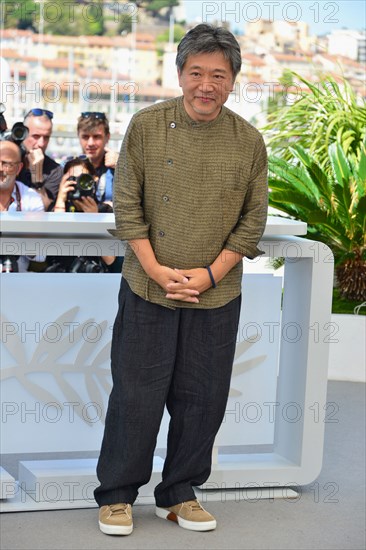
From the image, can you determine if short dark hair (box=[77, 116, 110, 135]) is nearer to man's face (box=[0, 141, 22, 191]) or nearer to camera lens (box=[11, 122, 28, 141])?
camera lens (box=[11, 122, 28, 141])

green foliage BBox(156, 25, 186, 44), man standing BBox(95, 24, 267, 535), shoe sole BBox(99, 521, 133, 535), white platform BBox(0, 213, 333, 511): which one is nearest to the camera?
man standing BBox(95, 24, 267, 535)

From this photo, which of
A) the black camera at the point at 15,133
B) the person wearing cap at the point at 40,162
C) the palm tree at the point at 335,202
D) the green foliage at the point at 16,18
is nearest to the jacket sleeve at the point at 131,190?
the person wearing cap at the point at 40,162

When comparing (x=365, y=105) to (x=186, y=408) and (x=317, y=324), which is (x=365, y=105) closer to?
(x=317, y=324)

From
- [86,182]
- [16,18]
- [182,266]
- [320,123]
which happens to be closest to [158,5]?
[16,18]

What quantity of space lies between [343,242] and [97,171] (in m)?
1.64

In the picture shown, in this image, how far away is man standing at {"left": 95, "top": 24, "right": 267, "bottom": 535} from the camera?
323 cm

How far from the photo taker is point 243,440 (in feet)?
12.8

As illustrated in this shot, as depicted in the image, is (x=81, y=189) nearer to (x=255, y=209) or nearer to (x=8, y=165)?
(x=8, y=165)

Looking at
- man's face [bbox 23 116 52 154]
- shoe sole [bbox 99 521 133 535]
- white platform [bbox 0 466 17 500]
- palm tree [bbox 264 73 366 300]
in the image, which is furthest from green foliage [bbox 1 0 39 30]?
shoe sole [bbox 99 521 133 535]

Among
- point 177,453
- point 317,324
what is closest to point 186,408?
point 177,453

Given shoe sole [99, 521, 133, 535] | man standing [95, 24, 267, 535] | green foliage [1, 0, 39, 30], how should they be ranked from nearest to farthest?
man standing [95, 24, 267, 535] → shoe sole [99, 521, 133, 535] → green foliage [1, 0, 39, 30]

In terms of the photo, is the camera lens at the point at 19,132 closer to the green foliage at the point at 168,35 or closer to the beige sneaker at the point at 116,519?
the beige sneaker at the point at 116,519

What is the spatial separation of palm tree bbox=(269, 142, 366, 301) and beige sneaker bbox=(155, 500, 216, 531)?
293 cm

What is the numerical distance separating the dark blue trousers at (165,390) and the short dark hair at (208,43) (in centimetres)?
76
